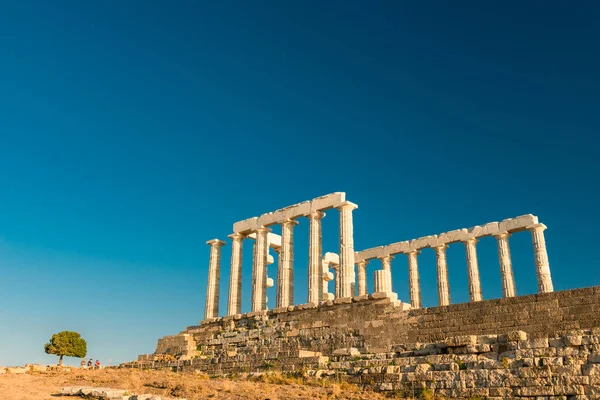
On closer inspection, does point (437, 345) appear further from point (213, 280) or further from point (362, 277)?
point (362, 277)

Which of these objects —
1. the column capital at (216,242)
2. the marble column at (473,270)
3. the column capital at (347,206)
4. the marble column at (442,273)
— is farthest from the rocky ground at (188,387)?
the marble column at (442,273)

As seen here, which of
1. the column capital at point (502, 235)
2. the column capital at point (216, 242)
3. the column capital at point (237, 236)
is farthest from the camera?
the column capital at point (216, 242)

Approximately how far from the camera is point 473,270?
39344mm

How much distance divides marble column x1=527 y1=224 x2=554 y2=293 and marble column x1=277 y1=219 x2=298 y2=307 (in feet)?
53.4

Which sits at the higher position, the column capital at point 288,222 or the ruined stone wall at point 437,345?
the column capital at point 288,222

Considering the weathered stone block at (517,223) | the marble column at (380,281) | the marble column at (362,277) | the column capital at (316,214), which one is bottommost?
the marble column at (380,281)

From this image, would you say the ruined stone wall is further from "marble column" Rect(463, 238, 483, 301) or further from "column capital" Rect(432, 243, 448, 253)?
"column capital" Rect(432, 243, 448, 253)

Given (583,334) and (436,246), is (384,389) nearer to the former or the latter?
(583,334)

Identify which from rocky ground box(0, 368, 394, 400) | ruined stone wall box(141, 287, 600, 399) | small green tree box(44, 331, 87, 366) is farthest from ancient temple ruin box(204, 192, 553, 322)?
small green tree box(44, 331, 87, 366)

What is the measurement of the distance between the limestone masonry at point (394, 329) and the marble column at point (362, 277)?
0.30 ft

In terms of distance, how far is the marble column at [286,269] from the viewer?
36281 mm

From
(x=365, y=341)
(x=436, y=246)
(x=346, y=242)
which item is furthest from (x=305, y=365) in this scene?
(x=436, y=246)

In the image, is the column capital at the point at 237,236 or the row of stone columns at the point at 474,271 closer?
the row of stone columns at the point at 474,271

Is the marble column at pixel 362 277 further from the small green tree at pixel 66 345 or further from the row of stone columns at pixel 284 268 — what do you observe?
the small green tree at pixel 66 345
